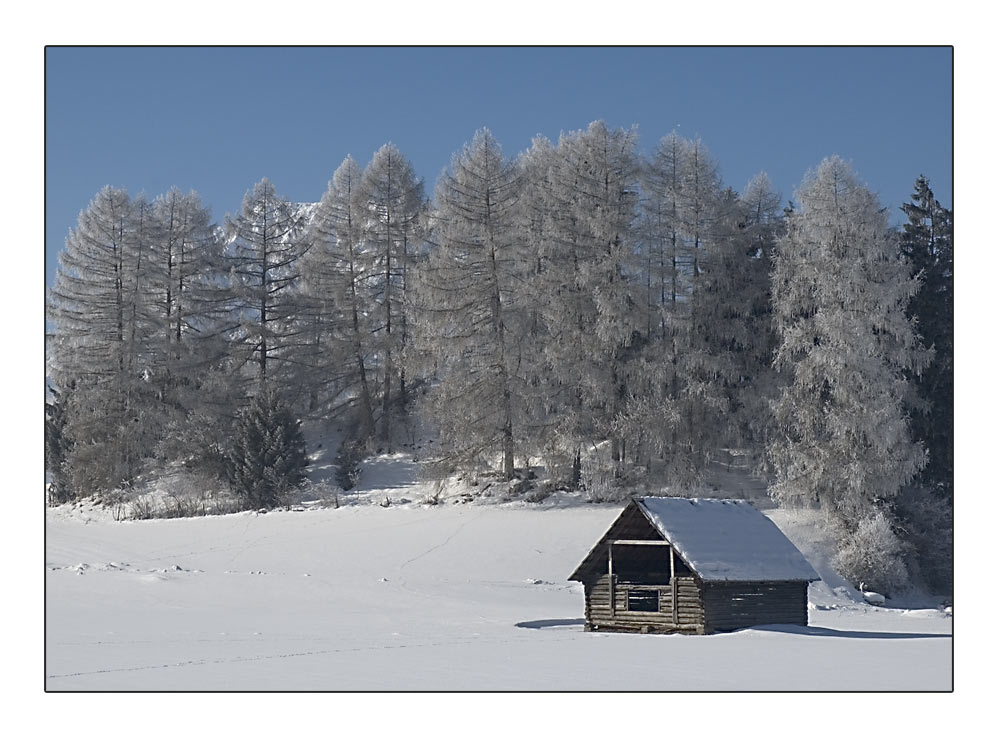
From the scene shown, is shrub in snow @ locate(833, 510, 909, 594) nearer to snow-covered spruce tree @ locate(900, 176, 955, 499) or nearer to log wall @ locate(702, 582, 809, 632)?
snow-covered spruce tree @ locate(900, 176, 955, 499)

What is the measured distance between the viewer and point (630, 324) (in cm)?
4075

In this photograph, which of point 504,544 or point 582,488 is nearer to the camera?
point 504,544

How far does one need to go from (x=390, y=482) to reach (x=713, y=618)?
2430cm

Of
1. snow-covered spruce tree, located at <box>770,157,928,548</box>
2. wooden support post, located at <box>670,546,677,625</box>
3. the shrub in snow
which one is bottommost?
the shrub in snow

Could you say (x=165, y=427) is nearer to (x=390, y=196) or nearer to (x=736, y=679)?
(x=390, y=196)

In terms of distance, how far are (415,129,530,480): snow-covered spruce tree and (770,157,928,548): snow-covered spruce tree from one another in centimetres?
920

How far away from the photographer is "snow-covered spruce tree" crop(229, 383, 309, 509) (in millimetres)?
43062

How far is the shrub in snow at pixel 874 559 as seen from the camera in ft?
108

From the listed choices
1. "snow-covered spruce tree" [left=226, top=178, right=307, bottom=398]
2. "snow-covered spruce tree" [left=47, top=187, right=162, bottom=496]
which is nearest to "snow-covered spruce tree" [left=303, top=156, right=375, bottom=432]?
"snow-covered spruce tree" [left=226, top=178, right=307, bottom=398]

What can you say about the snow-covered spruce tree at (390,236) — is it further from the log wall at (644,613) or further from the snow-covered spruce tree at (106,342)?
the log wall at (644,613)

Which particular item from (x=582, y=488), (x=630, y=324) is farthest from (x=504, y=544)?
(x=630, y=324)

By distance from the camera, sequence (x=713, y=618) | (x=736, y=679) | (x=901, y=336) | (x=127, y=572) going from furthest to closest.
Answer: (x=901, y=336) < (x=127, y=572) < (x=713, y=618) < (x=736, y=679)

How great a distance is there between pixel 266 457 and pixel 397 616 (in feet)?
67.0

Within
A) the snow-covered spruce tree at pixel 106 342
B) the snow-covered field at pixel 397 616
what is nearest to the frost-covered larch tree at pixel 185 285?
the snow-covered spruce tree at pixel 106 342
